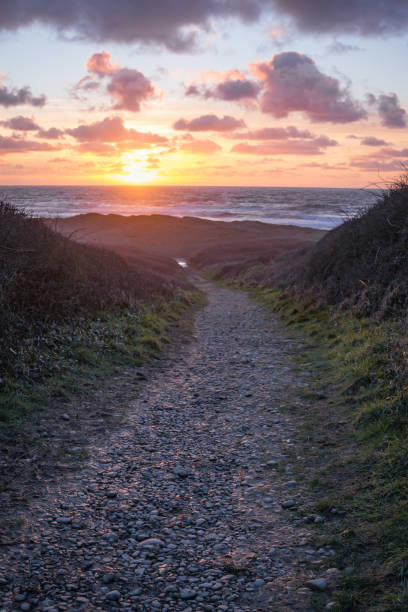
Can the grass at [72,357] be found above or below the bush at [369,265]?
below

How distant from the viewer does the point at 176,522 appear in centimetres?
539

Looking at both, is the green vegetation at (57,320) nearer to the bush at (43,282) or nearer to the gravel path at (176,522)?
the bush at (43,282)

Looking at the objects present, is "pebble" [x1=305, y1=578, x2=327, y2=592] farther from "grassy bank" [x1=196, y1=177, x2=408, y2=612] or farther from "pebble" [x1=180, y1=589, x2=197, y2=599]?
"pebble" [x1=180, y1=589, x2=197, y2=599]

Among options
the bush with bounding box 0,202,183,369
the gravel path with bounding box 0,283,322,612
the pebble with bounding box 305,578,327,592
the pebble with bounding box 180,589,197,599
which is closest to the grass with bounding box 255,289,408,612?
the pebble with bounding box 305,578,327,592

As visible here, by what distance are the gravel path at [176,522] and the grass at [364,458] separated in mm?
348

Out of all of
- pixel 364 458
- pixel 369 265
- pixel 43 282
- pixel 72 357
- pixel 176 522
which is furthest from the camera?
pixel 369 265

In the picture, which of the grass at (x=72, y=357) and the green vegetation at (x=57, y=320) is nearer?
the grass at (x=72, y=357)

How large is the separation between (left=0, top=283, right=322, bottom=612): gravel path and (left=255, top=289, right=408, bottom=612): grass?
35 cm

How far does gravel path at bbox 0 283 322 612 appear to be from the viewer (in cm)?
416

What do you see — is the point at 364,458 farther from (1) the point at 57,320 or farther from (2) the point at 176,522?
(1) the point at 57,320


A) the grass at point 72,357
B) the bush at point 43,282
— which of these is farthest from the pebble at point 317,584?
the bush at point 43,282

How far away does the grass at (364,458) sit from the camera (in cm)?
413

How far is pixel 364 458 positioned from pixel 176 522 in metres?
2.80

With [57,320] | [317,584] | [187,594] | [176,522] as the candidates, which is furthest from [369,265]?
Result: [187,594]
